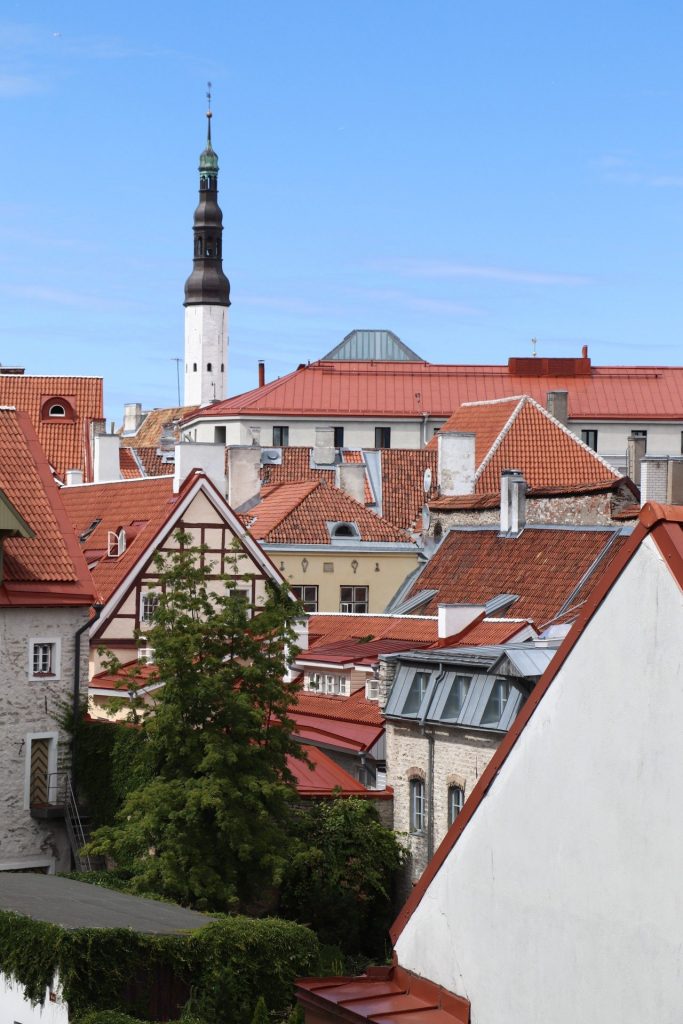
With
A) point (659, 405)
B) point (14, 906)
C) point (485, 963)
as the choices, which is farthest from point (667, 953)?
point (659, 405)

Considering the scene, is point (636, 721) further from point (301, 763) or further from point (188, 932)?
point (301, 763)

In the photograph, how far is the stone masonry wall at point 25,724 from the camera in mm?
32281

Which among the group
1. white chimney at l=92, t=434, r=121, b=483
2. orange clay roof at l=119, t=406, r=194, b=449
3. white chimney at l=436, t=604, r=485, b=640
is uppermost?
orange clay roof at l=119, t=406, r=194, b=449

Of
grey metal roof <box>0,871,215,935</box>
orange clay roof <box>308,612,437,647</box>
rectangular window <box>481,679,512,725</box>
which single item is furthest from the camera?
orange clay roof <box>308,612,437,647</box>

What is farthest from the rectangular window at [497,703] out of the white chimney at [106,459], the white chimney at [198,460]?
the white chimney at [106,459]

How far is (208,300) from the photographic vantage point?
484 ft

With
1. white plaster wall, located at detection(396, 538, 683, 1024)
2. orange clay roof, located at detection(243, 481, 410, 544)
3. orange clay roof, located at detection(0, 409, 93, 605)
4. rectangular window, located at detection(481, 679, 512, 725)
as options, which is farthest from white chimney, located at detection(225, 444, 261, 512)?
white plaster wall, located at detection(396, 538, 683, 1024)

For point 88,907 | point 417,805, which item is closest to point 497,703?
point 417,805

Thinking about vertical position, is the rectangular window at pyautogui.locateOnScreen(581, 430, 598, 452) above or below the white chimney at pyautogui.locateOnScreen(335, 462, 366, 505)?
above

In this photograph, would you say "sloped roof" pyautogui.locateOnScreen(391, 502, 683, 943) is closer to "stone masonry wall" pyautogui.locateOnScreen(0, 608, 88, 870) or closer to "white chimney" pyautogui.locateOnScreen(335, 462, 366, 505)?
"stone masonry wall" pyautogui.locateOnScreen(0, 608, 88, 870)

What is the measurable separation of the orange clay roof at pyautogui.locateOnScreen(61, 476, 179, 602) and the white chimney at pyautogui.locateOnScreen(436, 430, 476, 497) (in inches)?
772

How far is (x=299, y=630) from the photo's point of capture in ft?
143

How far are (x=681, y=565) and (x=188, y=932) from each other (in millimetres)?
15287

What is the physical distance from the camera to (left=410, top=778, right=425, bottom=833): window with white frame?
31516mm
